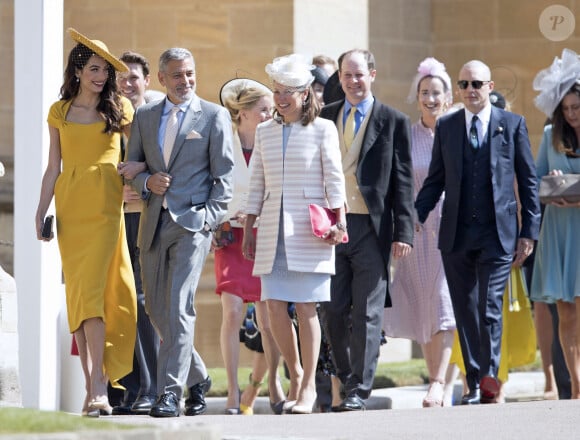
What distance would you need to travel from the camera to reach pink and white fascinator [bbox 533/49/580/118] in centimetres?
1140

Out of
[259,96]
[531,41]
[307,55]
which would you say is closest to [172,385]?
[259,96]

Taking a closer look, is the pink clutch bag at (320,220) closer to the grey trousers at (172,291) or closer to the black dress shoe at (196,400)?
the grey trousers at (172,291)

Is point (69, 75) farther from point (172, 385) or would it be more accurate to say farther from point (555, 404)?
point (555, 404)

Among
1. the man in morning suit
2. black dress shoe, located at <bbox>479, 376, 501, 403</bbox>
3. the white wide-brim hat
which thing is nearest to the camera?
the white wide-brim hat

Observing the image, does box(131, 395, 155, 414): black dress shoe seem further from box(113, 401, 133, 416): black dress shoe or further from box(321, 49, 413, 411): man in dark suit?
box(321, 49, 413, 411): man in dark suit

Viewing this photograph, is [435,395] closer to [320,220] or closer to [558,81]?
[320,220]

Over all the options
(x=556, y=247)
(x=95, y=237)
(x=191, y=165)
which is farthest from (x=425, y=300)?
(x=95, y=237)

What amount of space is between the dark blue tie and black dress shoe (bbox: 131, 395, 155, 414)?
2501 millimetres

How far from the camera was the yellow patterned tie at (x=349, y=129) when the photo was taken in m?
10.7

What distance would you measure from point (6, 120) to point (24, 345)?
4602 millimetres

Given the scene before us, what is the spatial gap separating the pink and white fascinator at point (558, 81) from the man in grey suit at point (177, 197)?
2553 millimetres

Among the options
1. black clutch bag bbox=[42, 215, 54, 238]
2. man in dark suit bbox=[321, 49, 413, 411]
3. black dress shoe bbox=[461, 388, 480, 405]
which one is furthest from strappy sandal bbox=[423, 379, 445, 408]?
black clutch bag bbox=[42, 215, 54, 238]

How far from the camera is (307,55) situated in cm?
1492

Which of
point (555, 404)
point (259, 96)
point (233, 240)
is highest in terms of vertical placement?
point (259, 96)
